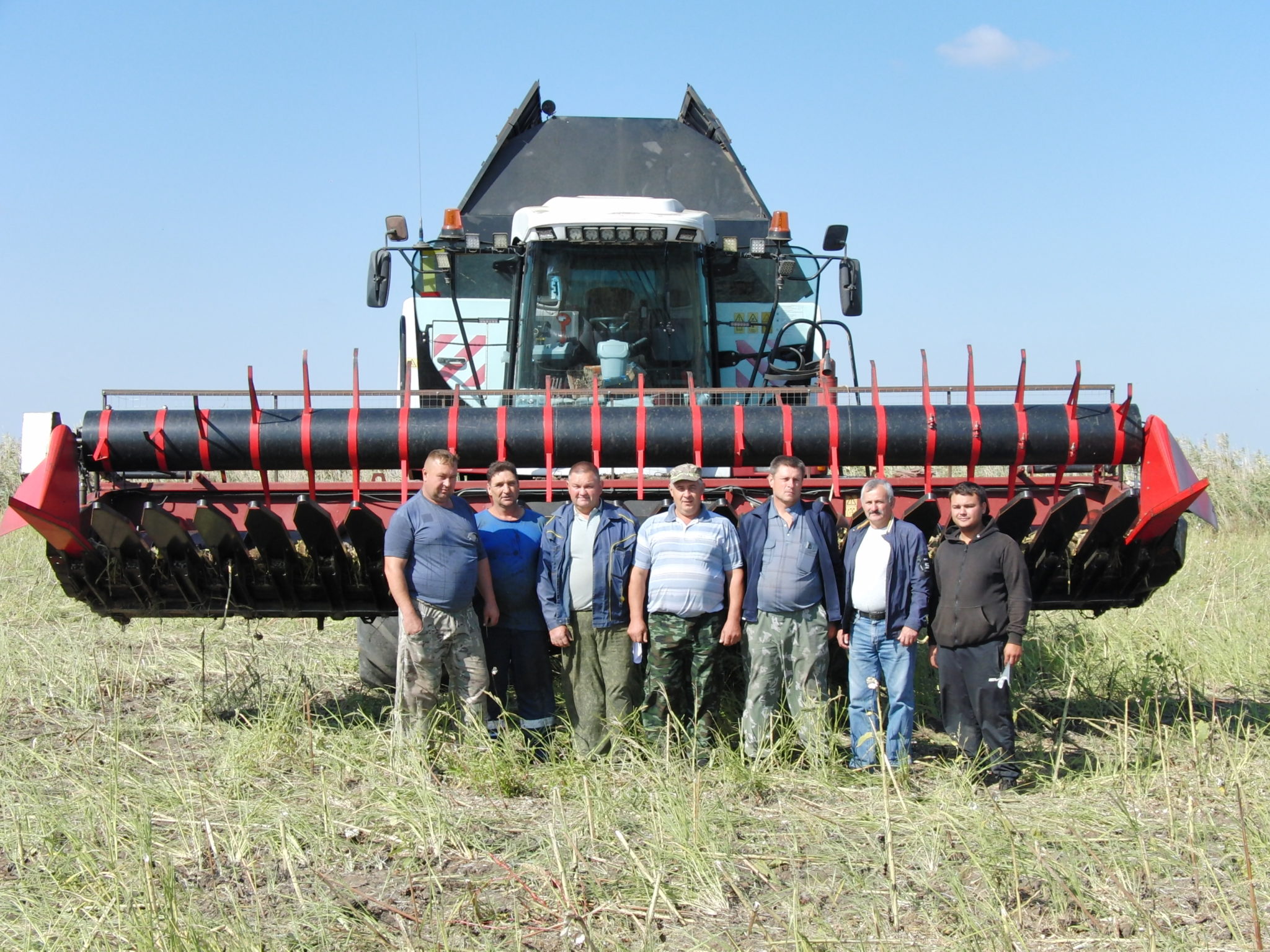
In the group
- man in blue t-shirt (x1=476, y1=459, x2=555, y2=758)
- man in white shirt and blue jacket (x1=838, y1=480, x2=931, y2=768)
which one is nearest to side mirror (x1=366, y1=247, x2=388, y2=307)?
man in blue t-shirt (x1=476, y1=459, x2=555, y2=758)

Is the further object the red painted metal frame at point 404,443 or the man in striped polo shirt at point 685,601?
the red painted metal frame at point 404,443

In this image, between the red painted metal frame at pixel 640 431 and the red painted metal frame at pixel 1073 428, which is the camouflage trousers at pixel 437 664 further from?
the red painted metal frame at pixel 1073 428

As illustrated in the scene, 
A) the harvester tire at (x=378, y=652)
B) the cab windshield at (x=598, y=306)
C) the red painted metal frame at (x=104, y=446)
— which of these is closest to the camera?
the red painted metal frame at (x=104, y=446)

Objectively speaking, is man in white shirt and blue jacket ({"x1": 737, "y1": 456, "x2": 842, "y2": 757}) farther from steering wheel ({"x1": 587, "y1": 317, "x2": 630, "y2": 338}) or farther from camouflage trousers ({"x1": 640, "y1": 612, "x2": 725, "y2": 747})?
steering wheel ({"x1": 587, "y1": 317, "x2": 630, "y2": 338})

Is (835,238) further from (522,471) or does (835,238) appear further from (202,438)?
(202,438)

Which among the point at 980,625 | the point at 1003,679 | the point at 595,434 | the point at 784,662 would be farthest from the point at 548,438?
the point at 1003,679

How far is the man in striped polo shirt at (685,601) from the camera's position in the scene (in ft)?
18.8

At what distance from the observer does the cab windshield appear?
8266mm

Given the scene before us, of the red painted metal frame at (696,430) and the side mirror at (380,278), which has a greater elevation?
the side mirror at (380,278)

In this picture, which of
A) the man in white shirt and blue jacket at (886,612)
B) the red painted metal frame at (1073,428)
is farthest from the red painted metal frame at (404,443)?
the red painted metal frame at (1073,428)

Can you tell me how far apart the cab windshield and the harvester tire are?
205 centimetres

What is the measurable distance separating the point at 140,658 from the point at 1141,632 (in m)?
7.26

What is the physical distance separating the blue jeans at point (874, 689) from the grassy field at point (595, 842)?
198mm

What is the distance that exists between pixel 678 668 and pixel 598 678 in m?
0.42
